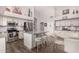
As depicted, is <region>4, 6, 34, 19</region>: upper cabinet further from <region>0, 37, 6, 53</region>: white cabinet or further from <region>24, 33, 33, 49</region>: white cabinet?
<region>0, 37, 6, 53</region>: white cabinet

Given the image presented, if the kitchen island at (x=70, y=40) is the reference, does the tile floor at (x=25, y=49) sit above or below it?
below

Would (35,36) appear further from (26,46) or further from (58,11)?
(58,11)

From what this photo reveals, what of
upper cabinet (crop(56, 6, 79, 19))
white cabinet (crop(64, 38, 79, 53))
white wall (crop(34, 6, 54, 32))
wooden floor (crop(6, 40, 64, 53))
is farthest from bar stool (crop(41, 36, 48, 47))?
upper cabinet (crop(56, 6, 79, 19))

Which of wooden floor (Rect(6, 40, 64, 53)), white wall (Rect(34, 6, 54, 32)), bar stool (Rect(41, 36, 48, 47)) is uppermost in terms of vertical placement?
white wall (Rect(34, 6, 54, 32))

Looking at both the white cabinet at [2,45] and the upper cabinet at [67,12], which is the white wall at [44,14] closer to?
the upper cabinet at [67,12]

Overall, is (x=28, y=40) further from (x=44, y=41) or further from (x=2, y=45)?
(x=2, y=45)

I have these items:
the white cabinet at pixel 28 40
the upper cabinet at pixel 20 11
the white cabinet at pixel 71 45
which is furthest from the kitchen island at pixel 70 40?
the upper cabinet at pixel 20 11

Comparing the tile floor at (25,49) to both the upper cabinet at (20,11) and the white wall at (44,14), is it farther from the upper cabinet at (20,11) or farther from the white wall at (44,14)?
the upper cabinet at (20,11)

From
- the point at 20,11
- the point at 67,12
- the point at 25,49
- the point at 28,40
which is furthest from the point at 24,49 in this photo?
the point at 67,12

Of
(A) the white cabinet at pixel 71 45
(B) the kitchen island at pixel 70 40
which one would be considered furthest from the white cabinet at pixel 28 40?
(A) the white cabinet at pixel 71 45

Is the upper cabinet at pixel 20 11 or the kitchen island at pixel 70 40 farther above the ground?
the upper cabinet at pixel 20 11

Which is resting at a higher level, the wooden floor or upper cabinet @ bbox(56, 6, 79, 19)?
upper cabinet @ bbox(56, 6, 79, 19)

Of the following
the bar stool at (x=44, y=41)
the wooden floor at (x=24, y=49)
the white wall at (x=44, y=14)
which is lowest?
the wooden floor at (x=24, y=49)
